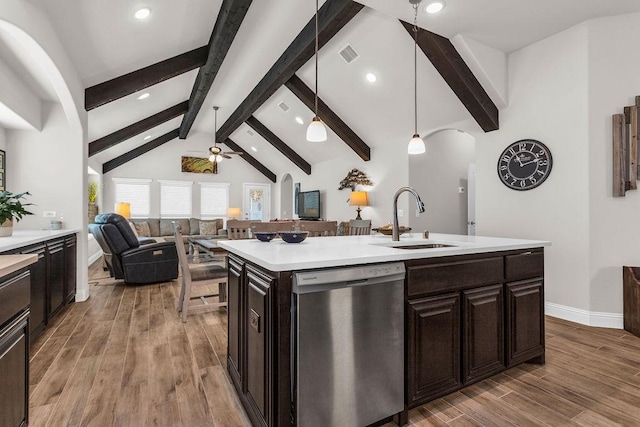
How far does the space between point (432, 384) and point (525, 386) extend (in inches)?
29.8

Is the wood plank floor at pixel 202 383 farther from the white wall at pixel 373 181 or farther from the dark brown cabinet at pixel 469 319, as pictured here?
the white wall at pixel 373 181

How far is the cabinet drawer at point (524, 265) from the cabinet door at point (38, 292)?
11.9 ft

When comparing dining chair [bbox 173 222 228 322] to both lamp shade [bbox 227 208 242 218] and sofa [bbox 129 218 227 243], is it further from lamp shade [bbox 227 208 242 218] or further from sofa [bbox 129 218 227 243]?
lamp shade [bbox 227 208 242 218]

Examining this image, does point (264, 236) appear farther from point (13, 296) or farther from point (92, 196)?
point (92, 196)

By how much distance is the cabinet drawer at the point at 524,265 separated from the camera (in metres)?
2.25

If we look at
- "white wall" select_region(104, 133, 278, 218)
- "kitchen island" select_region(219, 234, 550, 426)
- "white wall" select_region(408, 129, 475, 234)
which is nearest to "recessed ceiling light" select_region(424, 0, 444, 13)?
"kitchen island" select_region(219, 234, 550, 426)

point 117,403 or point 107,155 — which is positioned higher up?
point 107,155

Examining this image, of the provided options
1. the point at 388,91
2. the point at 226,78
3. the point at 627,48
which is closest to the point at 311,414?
the point at 627,48

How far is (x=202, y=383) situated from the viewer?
219 centimetres

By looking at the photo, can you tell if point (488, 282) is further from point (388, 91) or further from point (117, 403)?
point (388, 91)

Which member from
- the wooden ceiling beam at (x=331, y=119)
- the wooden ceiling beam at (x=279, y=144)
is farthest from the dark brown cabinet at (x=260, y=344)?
the wooden ceiling beam at (x=279, y=144)

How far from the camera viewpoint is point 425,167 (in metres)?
5.98

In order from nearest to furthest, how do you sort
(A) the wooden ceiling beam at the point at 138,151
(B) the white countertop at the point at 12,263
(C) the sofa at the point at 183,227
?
(B) the white countertop at the point at 12,263, (C) the sofa at the point at 183,227, (A) the wooden ceiling beam at the point at 138,151

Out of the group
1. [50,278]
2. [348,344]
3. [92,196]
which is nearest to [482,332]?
[348,344]
